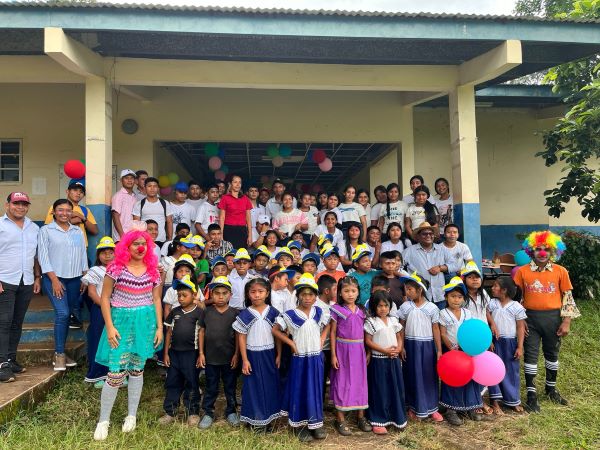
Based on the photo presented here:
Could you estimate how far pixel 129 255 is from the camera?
11.0ft

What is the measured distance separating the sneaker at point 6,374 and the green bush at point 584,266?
7.83 meters

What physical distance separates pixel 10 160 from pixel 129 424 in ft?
18.9

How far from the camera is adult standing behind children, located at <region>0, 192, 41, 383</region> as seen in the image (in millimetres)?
3949

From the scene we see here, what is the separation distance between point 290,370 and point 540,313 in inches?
93.7

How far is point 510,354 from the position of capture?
403 cm

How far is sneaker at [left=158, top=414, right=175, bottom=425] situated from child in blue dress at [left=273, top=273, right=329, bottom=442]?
0.88 m

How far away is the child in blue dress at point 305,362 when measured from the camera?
11.2 ft

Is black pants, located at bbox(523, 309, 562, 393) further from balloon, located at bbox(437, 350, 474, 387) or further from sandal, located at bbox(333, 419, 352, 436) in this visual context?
sandal, located at bbox(333, 419, 352, 436)

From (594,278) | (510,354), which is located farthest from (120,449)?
(594,278)

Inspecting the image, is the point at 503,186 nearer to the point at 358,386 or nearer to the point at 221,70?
the point at 221,70

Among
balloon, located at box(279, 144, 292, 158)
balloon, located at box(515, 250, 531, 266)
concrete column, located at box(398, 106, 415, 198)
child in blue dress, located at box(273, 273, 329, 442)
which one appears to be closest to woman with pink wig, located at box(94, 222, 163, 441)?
child in blue dress, located at box(273, 273, 329, 442)

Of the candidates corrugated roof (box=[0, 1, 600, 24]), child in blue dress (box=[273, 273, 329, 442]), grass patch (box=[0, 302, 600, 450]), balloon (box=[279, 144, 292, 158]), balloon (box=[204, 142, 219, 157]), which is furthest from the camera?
balloon (box=[279, 144, 292, 158])

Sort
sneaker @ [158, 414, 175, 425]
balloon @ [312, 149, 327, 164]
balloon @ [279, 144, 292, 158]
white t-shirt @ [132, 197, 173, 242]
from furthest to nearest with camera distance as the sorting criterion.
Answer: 1. balloon @ [312, 149, 327, 164]
2. balloon @ [279, 144, 292, 158]
3. white t-shirt @ [132, 197, 173, 242]
4. sneaker @ [158, 414, 175, 425]

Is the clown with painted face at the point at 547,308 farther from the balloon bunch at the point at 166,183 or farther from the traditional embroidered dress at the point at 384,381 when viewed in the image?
the balloon bunch at the point at 166,183
